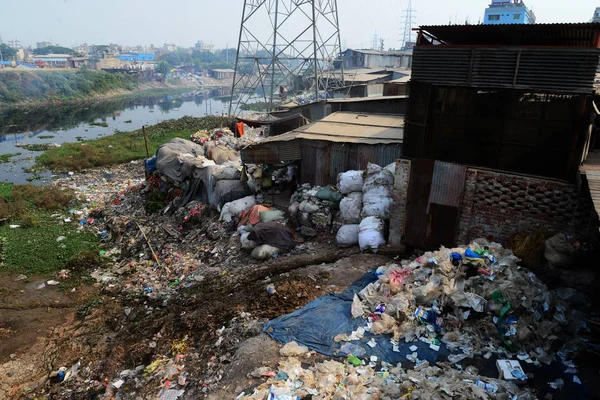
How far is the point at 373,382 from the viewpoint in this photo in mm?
3561

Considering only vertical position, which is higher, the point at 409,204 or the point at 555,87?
the point at 555,87

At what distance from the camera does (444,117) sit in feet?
18.6

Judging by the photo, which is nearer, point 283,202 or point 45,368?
point 45,368

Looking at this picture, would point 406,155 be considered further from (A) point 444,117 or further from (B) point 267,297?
(B) point 267,297

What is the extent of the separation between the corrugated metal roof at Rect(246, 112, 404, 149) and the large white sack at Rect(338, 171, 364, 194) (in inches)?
34.5

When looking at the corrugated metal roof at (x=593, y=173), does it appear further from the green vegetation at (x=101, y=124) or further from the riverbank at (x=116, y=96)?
the riverbank at (x=116, y=96)

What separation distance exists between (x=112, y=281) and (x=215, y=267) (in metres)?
2.37

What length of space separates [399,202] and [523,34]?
2813 mm

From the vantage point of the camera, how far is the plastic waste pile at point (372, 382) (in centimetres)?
331

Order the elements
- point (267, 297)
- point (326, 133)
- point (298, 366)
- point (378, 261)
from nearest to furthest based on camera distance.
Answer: point (298, 366) → point (267, 297) → point (378, 261) → point (326, 133)

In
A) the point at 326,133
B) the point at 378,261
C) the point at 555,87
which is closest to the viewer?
the point at 555,87

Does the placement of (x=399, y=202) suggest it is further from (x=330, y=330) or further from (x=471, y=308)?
(x=330, y=330)

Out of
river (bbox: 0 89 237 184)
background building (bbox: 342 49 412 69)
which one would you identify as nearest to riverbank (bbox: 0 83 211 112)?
river (bbox: 0 89 237 184)

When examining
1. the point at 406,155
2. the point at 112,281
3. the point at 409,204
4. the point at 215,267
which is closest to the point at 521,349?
the point at 409,204
